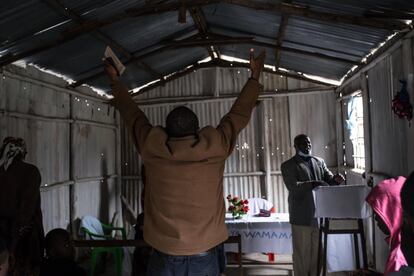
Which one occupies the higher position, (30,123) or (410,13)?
(410,13)

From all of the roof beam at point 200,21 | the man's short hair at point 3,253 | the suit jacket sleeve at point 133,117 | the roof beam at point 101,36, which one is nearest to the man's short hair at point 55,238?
the man's short hair at point 3,253

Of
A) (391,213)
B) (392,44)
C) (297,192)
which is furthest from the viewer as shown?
(297,192)

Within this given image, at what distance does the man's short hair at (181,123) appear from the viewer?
2.06m

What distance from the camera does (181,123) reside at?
2061 millimetres

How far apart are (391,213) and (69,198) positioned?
17.2 feet

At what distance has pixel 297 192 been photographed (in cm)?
509

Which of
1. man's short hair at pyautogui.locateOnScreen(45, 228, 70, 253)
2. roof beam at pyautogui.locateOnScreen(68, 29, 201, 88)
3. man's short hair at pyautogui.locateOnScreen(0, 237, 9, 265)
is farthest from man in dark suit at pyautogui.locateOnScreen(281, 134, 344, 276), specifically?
man's short hair at pyautogui.locateOnScreen(0, 237, 9, 265)

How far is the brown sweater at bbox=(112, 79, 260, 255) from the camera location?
2010mm

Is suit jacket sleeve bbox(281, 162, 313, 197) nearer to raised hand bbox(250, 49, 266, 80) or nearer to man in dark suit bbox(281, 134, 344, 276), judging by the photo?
man in dark suit bbox(281, 134, 344, 276)

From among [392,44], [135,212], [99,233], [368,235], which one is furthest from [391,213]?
[135,212]

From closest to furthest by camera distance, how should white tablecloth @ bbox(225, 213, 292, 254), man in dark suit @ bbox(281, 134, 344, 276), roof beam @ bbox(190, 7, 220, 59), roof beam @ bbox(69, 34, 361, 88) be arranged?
1. man in dark suit @ bbox(281, 134, 344, 276)
2. white tablecloth @ bbox(225, 213, 292, 254)
3. roof beam @ bbox(190, 7, 220, 59)
4. roof beam @ bbox(69, 34, 361, 88)

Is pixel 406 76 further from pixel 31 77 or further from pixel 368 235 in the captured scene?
pixel 31 77

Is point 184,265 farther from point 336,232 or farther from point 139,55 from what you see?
point 139,55

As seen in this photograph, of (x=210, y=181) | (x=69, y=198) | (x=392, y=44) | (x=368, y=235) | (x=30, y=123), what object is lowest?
(x=368, y=235)
